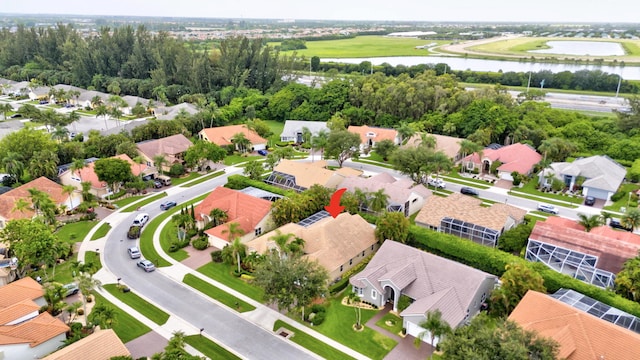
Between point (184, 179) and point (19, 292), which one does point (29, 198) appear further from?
point (19, 292)

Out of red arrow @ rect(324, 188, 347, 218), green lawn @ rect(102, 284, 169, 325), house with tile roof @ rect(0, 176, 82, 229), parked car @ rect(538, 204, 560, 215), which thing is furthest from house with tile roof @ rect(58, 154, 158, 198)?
parked car @ rect(538, 204, 560, 215)

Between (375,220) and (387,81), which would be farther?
(387,81)

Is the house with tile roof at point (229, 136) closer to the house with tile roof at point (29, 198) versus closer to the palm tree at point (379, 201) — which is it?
the house with tile roof at point (29, 198)

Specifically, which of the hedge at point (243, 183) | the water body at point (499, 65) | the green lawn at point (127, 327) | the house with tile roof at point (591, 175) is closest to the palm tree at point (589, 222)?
the house with tile roof at point (591, 175)

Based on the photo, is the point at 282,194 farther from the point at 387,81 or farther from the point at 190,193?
the point at 387,81

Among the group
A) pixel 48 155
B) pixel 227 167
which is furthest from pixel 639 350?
pixel 48 155

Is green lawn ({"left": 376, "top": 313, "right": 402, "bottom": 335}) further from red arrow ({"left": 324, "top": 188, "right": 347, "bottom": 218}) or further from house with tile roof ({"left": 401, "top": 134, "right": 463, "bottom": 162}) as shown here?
house with tile roof ({"left": 401, "top": 134, "right": 463, "bottom": 162})

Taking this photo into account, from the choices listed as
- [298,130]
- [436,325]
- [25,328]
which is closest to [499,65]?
[298,130]
